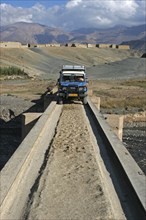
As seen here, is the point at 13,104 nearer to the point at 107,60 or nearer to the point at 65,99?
the point at 65,99

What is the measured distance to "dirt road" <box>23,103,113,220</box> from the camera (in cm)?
841

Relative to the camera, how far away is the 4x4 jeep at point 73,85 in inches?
1115

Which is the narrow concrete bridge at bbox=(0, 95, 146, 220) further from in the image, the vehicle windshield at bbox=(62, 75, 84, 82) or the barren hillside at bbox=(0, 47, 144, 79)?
the barren hillside at bbox=(0, 47, 144, 79)

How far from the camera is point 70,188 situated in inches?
386

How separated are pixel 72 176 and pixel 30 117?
1111 cm

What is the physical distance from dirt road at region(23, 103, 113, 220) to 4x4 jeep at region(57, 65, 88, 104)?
Result: 44.0ft

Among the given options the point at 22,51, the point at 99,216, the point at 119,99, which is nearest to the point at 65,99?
the point at 119,99

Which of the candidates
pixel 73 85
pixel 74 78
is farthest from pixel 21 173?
pixel 74 78

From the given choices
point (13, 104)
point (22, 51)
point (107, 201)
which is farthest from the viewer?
point (22, 51)

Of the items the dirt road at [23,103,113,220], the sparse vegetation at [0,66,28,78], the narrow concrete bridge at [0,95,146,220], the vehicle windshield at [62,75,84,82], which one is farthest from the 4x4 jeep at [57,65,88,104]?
the sparse vegetation at [0,66,28,78]

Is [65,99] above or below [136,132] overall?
above

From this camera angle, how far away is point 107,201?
29.4ft

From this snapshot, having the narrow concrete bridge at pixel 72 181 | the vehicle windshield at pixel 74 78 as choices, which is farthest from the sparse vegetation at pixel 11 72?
the narrow concrete bridge at pixel 72 181

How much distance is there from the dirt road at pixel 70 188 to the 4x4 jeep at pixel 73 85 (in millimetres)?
13420
